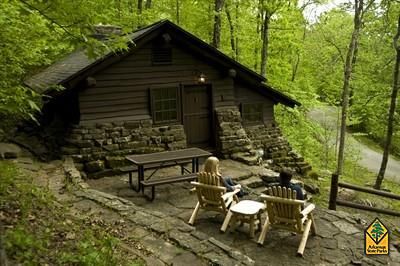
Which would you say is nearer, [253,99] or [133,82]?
[133,82]

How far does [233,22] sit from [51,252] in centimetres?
1542

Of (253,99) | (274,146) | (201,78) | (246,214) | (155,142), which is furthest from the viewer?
(274,146)

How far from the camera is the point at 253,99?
1162cm

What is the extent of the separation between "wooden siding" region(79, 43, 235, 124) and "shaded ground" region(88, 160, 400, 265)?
2394mm

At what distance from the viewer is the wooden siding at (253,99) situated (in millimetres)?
11312

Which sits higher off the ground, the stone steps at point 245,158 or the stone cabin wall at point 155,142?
the stone cabin wall at point 155,142

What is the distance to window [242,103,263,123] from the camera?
11.5 metres

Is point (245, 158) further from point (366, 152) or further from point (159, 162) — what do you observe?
point (366, 152)

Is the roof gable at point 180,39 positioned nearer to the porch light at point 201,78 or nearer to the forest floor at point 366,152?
the porch light at point 201,78

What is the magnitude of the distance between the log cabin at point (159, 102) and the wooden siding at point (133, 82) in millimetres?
26

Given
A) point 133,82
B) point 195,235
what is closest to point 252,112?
Answer: point 133,82

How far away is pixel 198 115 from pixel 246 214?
221 inches

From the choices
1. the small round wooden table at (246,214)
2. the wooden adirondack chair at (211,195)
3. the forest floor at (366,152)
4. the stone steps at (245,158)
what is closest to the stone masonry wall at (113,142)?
the stone steps at (245,158)

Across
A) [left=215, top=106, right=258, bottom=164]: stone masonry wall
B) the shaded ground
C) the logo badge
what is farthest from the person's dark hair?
[left=215, top=106, right=258, bottom=164]: stone masonry wall
